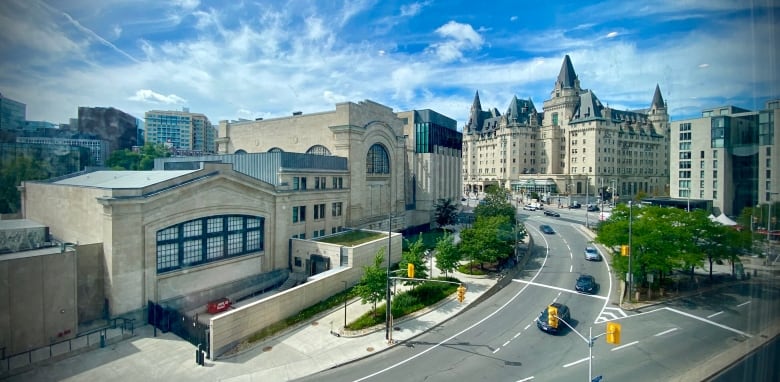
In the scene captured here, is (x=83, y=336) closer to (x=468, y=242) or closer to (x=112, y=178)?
(x=112, y=178)

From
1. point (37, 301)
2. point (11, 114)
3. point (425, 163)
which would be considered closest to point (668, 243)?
point (11, 114)

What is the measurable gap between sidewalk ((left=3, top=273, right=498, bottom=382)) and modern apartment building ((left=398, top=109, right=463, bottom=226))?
3447cm

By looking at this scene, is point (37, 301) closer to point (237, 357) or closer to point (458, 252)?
point (237, 357)

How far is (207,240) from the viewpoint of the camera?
2708 centimetres

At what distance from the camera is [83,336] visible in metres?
19.7

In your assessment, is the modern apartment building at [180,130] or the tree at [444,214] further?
the modern apartment building at [180,130]

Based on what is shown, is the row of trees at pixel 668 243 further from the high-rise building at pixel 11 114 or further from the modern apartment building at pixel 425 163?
the modern apartment building at pixel 425 163

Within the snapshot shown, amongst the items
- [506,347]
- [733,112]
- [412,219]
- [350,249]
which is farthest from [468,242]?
[733,112]

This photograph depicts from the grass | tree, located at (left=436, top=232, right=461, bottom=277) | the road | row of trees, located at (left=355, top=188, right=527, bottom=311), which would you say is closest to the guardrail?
the road

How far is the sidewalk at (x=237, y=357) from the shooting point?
17.0 meters

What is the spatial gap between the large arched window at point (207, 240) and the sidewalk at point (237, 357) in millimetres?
4848

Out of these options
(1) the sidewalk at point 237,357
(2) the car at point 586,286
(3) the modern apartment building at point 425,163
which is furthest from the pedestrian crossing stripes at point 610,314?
(3) the modern apartment building at point 425,163

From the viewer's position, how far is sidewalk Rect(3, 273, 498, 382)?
1705cm

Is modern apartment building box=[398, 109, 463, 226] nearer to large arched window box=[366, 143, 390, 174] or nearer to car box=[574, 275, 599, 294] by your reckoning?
large arched window box=[366, 143, 390, 174]
